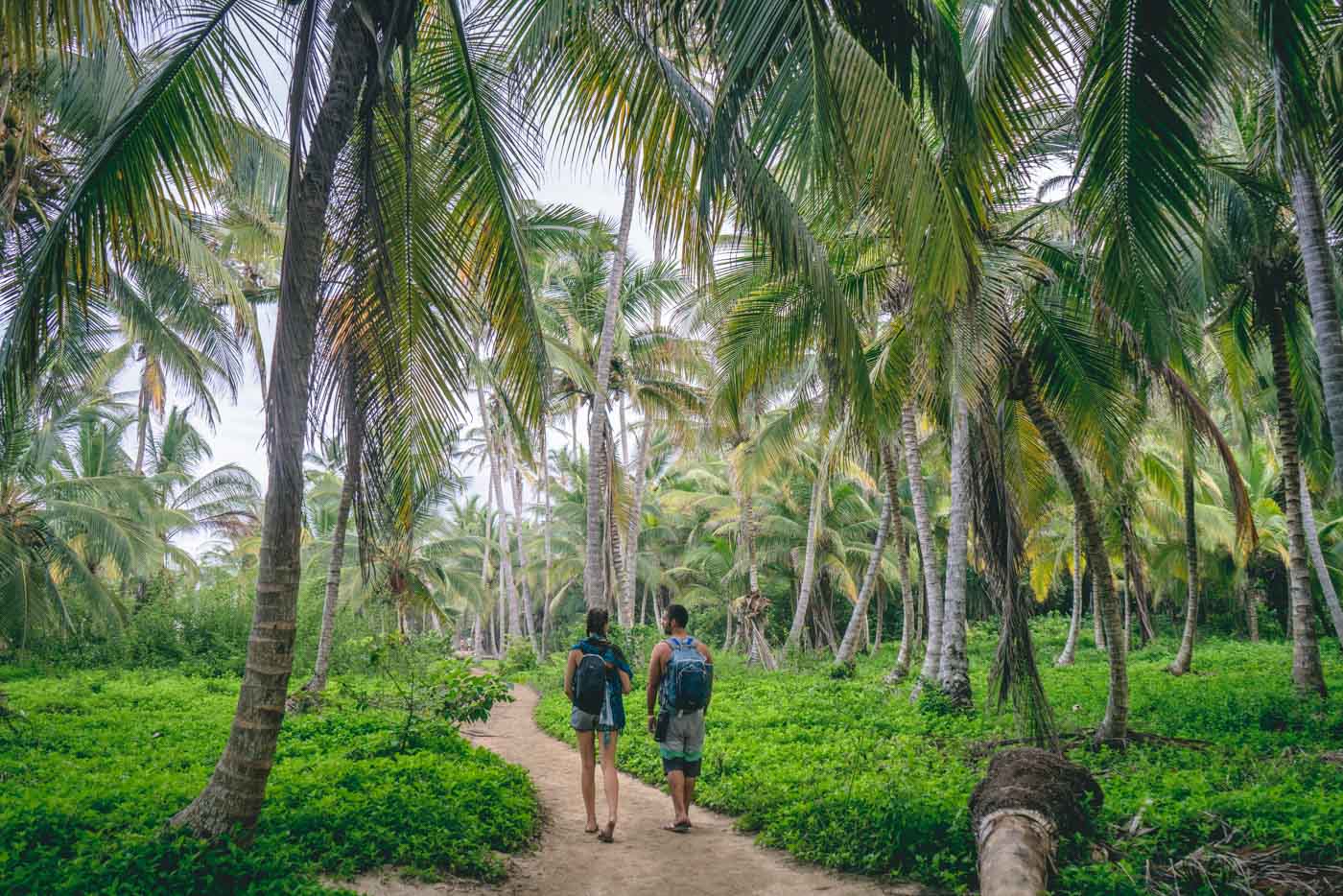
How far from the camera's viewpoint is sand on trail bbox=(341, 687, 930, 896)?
4559mm

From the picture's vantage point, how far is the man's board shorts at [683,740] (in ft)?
18.7

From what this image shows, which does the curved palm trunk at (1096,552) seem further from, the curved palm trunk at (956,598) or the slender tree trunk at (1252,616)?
the slender tree trunk at (1252,616)

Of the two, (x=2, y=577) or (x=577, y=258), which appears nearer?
(x=2, y=577)

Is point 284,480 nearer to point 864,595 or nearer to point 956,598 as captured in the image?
point 956,598

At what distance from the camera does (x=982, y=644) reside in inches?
966

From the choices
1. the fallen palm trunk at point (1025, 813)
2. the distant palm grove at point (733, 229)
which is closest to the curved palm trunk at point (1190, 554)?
the distant palm grove at point (733, 229)

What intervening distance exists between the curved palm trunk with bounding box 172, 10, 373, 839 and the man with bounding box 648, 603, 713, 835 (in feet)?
7.91

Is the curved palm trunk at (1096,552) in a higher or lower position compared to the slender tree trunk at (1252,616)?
higher

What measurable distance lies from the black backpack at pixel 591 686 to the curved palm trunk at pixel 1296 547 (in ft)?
29.8

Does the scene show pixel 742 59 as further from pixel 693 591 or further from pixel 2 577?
pixel 693 591

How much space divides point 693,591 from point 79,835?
29336 millimetres

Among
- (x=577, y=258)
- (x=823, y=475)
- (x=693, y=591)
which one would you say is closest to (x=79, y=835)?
(x=823, y=475)

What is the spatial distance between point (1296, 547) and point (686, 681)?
8.70m

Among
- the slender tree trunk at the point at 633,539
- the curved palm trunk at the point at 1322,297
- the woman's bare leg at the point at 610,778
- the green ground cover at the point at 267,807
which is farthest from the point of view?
the slender tree trunk at the point at 633,539
